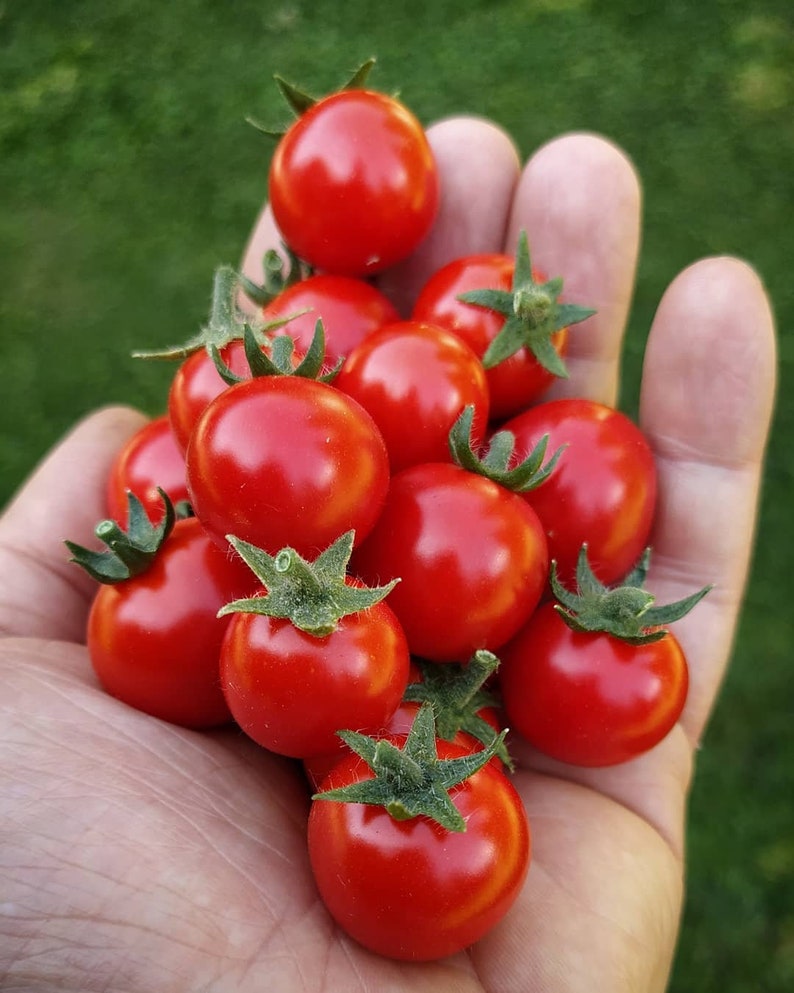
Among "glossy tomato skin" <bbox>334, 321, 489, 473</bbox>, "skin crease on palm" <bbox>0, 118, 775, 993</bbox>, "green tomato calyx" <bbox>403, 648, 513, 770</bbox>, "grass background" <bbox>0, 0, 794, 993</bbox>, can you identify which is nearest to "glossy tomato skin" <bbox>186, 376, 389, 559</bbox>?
"glossy tomato skin" <bbox>334, 321, 489, 473</bbox>

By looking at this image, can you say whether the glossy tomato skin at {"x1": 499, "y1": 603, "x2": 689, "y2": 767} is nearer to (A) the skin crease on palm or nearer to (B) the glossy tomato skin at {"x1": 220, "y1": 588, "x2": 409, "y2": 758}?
(A) the skin crease on palm

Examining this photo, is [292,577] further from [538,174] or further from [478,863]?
[538,174]

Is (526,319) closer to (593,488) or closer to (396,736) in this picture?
(593,488)

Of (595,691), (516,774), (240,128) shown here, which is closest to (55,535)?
(516,774)

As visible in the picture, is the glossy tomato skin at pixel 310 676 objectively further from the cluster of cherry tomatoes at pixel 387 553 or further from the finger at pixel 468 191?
the finger at pixel 468 191

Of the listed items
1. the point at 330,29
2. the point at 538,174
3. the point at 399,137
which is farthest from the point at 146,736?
the point at 330,29

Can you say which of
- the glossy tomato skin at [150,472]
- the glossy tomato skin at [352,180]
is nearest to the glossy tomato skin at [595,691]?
the glossy tomato skin at [150,472]
